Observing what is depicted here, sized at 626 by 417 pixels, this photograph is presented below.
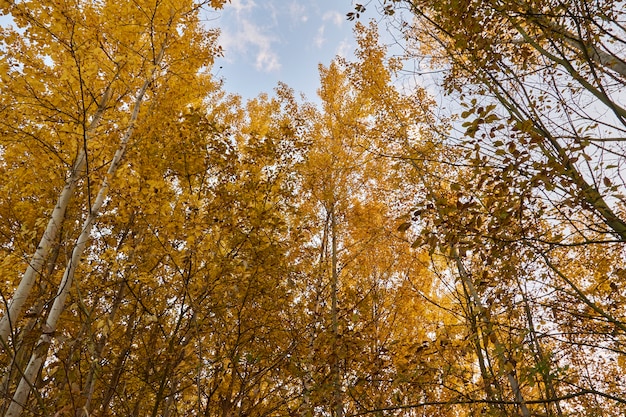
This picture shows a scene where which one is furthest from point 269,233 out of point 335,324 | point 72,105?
point 72,105

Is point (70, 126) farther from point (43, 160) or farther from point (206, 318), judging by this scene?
point (206, 318)

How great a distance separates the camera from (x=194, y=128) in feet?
12.3

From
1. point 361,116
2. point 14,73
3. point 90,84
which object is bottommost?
point 14,73

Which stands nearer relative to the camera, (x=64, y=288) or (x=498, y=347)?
(x=498, y=347)

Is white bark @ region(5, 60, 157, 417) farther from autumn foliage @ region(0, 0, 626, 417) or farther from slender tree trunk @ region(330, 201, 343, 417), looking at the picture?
slender tree trunk @ region(330, 201, 343, 417)

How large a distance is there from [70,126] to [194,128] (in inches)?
69.9

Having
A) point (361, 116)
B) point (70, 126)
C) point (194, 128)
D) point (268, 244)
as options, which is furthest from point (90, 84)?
point (361, 116)

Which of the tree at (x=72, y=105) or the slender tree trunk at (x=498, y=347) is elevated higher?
the tree at (x=72, y=105)

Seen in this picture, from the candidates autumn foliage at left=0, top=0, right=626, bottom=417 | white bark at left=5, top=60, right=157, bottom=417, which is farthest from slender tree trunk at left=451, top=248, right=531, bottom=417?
white bark at left=5, top=60, right=157, bottom=417

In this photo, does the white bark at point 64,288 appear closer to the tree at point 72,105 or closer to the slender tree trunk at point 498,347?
the tree at point 72,105

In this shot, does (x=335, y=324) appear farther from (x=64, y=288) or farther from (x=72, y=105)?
(x=72, y=105)

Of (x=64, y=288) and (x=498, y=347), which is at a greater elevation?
(x=64, y=288)

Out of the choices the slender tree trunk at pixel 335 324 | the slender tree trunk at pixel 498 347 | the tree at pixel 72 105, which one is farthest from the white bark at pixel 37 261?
the slender tree trunk at pixel 498 347

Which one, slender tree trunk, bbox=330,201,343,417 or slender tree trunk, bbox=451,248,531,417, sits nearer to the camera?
slender tree trunk, bbox=451,248,531,417
